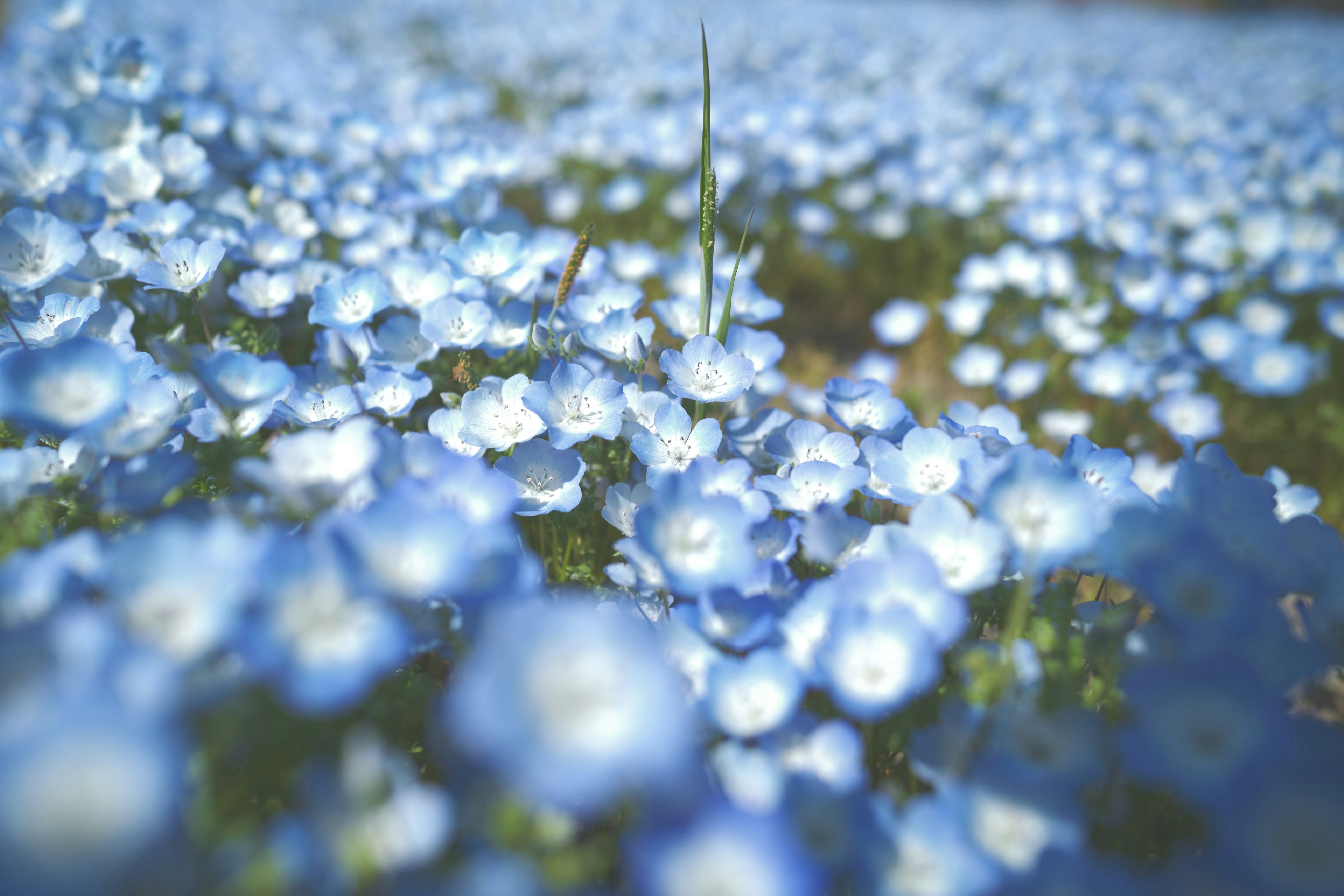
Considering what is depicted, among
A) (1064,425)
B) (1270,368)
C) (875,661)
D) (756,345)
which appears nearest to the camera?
(875,661)

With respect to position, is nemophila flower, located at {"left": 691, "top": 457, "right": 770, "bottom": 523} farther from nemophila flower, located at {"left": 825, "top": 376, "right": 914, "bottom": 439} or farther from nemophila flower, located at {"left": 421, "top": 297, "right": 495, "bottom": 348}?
→ nemophila flower, located at {"left": 421, "top": 297, "right": 495, "bottom": 348}

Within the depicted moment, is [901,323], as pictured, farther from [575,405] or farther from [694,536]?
[694,536]

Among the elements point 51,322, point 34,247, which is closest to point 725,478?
point 51,322

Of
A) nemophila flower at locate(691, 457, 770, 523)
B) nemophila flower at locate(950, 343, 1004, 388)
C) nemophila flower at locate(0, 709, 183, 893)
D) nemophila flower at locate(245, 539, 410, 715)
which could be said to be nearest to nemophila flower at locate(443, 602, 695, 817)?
nemophila flower at locate(245, 539, 410, 715)

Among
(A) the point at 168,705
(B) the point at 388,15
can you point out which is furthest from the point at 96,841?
(B) the point at 388,15

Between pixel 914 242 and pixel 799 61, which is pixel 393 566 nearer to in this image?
pixel 914 242

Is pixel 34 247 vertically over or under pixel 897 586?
over
